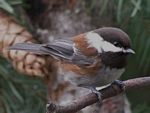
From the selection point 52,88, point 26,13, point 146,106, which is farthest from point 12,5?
point 146,106

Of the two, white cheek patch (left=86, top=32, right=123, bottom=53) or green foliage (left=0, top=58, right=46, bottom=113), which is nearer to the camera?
white cheek patch (left=86, top=32, right=123, bottom=53)

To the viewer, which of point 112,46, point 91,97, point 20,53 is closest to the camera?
point 91,97

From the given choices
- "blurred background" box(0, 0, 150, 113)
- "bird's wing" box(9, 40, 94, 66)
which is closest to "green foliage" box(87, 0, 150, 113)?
"blurred background" box(0, 0, 150, 113)

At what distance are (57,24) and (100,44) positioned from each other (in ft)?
0.49

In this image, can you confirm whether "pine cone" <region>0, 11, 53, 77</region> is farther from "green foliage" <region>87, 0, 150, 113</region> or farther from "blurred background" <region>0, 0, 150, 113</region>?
"green foliage" <region>87, 0, 150, 113</region>

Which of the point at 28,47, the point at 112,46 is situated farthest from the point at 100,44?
the point at 28,47

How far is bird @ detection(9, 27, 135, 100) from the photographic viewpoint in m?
0.95

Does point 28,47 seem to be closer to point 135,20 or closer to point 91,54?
point 91,54

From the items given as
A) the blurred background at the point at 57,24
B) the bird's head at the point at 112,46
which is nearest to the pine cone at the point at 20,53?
the blurred background at the point at 57,24

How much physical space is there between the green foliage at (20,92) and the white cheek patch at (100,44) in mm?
165

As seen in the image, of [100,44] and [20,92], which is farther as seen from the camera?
[20,92]

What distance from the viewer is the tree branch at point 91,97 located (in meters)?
0.71

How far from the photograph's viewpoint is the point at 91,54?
1010 mm

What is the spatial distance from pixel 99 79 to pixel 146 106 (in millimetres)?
240
